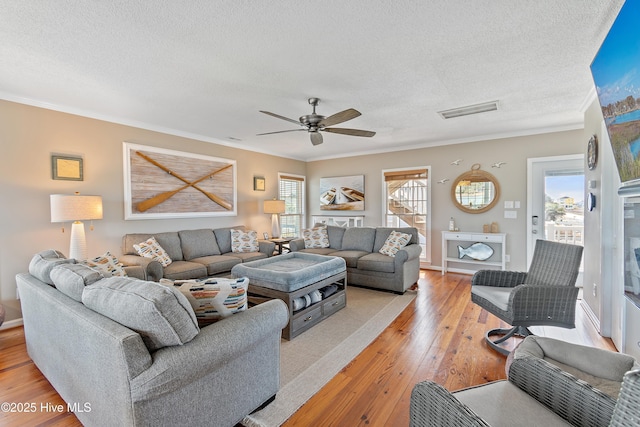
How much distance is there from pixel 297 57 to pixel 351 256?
3.03 m

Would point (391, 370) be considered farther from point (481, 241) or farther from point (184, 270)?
point (481, 241)

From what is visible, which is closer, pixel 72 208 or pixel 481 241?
pixel 72 208

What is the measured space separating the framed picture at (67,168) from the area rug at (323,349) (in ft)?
11.0

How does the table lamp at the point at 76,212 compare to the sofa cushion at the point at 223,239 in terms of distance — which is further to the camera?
the sofa cushion at the point at 223,239

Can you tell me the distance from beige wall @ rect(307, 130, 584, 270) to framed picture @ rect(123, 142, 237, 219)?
3015mm

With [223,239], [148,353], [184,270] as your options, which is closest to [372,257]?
[223,239]

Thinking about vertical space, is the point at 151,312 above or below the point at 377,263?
above

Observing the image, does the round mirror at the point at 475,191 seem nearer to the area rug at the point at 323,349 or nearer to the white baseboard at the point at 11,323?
the area rug at the point at 323,349

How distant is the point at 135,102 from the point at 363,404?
3.87m

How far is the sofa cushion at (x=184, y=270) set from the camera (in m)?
3.68

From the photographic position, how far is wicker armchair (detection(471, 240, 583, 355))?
7.73 feet

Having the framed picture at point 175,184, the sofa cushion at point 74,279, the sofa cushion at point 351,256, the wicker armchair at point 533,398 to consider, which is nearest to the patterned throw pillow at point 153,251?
the framed picture at point 175,184

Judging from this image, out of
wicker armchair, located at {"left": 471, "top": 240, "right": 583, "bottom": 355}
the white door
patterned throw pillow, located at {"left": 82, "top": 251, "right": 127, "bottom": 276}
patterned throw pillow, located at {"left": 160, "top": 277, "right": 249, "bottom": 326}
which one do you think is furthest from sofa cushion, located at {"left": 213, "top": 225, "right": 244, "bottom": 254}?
the white door

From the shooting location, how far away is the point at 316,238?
5.33 m
